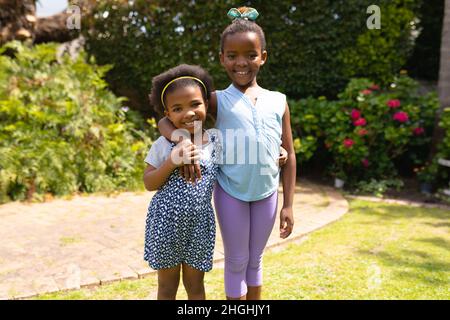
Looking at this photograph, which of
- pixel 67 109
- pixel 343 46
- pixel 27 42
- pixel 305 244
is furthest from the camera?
pixel 343 46

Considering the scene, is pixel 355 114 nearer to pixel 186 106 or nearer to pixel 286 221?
pixel 286 221

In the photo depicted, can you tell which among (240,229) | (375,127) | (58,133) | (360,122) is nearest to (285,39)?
(360,122)

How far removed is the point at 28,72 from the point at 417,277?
5.60 m

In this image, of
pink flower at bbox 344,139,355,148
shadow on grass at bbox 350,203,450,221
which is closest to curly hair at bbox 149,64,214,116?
shadow on grass at bbox 350,203,450,221

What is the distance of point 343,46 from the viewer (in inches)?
298

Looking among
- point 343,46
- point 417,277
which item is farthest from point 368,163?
point 417,277

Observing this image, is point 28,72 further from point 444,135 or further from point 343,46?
point 444,135

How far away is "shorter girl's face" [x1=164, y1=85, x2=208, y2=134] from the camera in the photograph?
2.14 m

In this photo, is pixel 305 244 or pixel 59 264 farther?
pixel 305 244

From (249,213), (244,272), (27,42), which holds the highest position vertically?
(27,42)

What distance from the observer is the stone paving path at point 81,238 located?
3352mm

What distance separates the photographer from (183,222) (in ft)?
7.25

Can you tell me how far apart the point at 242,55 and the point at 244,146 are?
444 millimetres
